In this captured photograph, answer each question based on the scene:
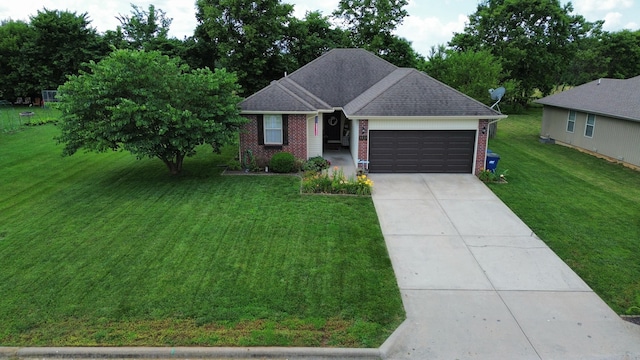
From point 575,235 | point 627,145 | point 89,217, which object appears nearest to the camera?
point 575,235

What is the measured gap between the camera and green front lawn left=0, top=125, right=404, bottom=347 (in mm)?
6965

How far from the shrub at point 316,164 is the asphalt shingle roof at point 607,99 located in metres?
12.0

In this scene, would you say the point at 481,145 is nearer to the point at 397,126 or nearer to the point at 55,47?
the point at 397,126

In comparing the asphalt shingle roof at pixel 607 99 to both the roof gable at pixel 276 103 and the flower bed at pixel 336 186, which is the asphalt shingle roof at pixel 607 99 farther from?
the roof gable at pixel 276 103

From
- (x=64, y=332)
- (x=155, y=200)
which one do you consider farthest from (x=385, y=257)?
(x=155, y=200)

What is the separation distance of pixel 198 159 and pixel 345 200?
28.1 ft

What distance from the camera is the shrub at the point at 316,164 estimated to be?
55.2 ft

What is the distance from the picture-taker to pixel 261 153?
1741 centimetres

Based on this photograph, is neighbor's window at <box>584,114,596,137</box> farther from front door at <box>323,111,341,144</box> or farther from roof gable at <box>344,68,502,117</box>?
front door at <box>323,111,341,144</box>

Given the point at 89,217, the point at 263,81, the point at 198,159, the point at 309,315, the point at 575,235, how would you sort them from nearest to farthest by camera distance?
the point at 309,315 < the point at 575,235 < the point at 89,217 < the point at 198,159 < the point at 263,81

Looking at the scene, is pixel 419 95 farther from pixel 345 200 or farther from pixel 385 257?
pixel 385 257

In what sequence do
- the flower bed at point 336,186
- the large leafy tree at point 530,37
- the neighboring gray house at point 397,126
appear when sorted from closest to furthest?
1. the flower bed at point 336,186
2. the neighboring gray house at point 397,126
3. the large leafy tree at point 530,37

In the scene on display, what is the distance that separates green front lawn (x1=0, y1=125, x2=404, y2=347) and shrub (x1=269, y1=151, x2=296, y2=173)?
1490 mm

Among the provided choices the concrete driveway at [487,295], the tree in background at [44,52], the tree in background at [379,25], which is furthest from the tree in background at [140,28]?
the concrete driveway at [487,295]
